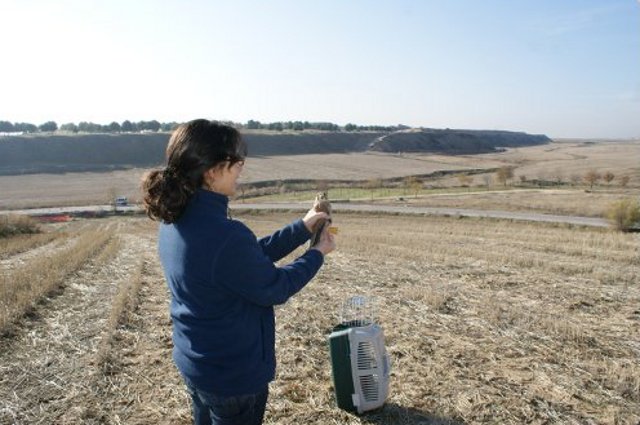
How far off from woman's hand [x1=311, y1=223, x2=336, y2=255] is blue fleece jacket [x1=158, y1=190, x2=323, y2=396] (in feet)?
0.60

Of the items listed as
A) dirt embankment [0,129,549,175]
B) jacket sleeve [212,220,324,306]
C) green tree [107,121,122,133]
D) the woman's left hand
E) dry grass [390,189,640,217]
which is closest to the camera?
jacket sleeve [212,220,324,306]

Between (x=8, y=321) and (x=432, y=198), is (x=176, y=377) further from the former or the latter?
(x=432, y=198)

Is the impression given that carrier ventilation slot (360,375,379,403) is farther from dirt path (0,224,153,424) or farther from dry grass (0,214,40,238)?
dry grass (0,214,40,238)

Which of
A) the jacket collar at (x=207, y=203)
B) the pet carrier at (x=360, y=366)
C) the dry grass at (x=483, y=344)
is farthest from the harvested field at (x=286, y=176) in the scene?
the jacket collar at (x=207, y=203)

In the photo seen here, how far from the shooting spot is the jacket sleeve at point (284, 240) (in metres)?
3.40

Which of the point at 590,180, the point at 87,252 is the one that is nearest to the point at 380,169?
the point at 590,180

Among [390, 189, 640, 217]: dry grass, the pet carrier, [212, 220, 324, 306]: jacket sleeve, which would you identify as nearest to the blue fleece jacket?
[212, 220, 324, 306]: jacket sleeve

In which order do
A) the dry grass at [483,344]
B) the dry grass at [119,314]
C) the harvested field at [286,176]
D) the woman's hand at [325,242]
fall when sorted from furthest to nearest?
the harvested field at [286,176], the dry grass at [119,314], the dry grass at [483,344], the woman's hand at [325,242]

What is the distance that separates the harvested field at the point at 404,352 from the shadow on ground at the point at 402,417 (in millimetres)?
16

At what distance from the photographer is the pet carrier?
4895 millimetres

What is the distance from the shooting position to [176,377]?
5961 mm

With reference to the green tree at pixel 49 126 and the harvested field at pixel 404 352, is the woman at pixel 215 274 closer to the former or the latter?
the harvested field at pixel 404 352

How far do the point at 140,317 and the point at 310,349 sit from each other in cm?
293

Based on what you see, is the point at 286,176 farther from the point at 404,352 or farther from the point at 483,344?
the point at 404,352
